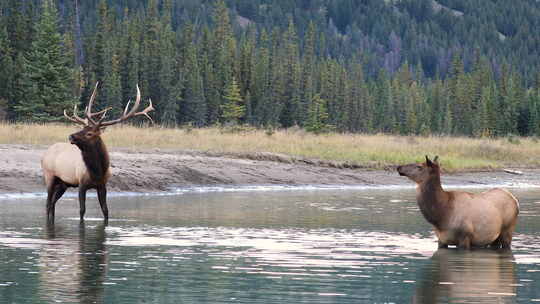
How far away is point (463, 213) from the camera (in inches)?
609

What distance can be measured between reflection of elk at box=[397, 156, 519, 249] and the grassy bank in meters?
18.7

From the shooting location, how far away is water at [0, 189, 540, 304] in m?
11.1

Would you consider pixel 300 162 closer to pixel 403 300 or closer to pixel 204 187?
pixel 204 187

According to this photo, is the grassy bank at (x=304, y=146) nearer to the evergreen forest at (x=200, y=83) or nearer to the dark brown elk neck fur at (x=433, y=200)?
the dark brown elk neck fur at (x=433, y=200)

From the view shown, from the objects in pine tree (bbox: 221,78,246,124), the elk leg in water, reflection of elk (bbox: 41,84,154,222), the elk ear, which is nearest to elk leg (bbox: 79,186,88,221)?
reflection of elk (bbox: 41,84,154,222)

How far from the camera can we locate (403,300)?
35.3 feet

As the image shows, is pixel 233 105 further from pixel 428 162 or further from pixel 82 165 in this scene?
pixel 428 162

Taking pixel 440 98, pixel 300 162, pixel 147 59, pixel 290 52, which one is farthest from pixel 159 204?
pixel 440 98

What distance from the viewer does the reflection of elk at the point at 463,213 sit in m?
15.5

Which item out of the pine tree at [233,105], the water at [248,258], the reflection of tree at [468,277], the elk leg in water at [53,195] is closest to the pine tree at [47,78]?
the pine tree at [233,105]

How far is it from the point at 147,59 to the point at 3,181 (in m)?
67.3

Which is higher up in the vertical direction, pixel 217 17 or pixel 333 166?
pixel 217 17

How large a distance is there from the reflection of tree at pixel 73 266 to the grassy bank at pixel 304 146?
16273 millimetres

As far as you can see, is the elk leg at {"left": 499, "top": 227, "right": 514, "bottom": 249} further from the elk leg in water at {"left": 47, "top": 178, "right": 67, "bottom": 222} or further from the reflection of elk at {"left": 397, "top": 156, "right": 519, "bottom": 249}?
the elk leg in water at {"left": 47, "top": 178, "right": 67, "bottom": 222}
